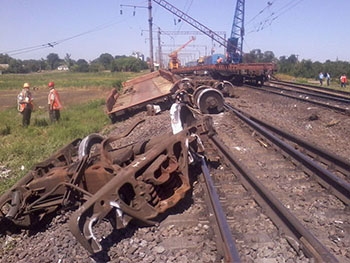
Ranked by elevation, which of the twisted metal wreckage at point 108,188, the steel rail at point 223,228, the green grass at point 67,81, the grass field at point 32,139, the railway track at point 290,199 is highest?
the twisted metal wreckage at point 108,188

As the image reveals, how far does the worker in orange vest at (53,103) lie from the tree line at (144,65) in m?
16.4

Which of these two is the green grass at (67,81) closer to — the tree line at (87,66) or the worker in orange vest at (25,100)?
the worker in orange vest at (25,100)

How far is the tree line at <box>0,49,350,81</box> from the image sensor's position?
51.9 meters

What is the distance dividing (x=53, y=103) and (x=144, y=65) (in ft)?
355

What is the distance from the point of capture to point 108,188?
3602mm

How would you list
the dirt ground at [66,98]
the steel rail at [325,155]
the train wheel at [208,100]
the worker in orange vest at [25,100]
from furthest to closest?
the dirt ground at [66,98], the worker in orange vest at [25,100], the train wheel at [208,100], the steel rail at [325,155]

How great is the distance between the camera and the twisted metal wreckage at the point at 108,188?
11.9 ft

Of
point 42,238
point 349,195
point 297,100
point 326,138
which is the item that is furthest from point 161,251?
point 297,100

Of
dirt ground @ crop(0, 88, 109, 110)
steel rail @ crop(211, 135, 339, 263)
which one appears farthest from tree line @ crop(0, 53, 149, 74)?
steel rail @ crop(211, 135, 339, 263)

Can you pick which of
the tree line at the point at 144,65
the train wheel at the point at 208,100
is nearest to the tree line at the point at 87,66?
the tree line at the point at 144,65

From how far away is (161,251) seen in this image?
3.50 meters

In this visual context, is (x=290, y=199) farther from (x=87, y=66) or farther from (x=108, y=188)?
(x=87, y=66)

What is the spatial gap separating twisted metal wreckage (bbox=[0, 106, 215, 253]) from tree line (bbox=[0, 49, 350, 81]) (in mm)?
21824

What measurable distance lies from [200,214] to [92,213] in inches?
52.7
